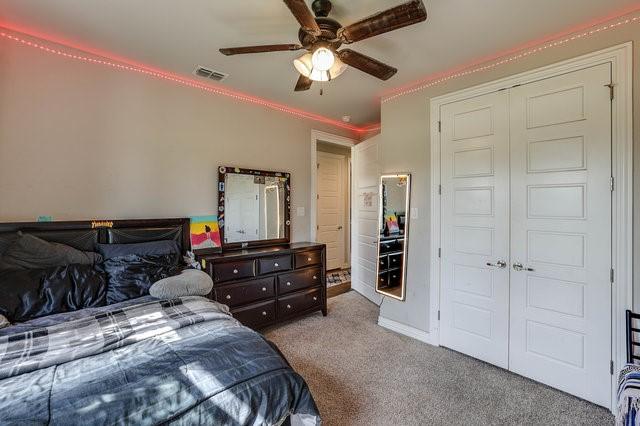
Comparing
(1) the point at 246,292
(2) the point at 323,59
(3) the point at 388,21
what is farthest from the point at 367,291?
(3) the point at 388,21

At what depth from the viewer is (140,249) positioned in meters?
2.36

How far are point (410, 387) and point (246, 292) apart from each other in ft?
5.50

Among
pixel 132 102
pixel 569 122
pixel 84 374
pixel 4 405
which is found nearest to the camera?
pixel 4 405

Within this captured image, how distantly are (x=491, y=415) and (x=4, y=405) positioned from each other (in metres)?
2.45

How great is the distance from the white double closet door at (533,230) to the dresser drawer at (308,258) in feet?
4.63

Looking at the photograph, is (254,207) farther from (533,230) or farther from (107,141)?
(533,230)

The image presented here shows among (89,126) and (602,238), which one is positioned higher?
(89,126)

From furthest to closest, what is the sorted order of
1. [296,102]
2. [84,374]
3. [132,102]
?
1. [296,102]
2. [132,102]
3. [84,374]

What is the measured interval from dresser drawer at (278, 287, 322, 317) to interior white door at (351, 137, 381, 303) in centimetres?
88

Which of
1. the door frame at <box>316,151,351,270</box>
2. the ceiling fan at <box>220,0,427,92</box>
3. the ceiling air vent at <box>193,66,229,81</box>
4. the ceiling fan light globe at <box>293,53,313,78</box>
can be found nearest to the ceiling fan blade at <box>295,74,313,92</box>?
the ceiling fan at <box>220,0,427,92</box>

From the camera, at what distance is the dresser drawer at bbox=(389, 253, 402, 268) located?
125 inches

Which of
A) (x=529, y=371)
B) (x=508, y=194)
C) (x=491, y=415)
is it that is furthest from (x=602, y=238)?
(x=491, y=415)

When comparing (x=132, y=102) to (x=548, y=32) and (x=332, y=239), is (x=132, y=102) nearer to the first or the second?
(x=548, y=32)

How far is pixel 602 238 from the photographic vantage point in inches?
78.0
